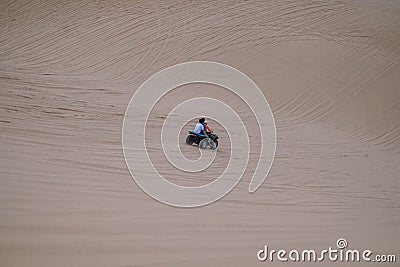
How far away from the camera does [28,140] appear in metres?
6.37

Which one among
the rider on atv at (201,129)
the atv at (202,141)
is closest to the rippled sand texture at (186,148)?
the atv at (202,141)

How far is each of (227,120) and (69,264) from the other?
7230 mm

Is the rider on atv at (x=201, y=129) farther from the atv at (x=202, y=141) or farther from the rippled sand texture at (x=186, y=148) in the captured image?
the rippled sand texture at (x=186, y=148)

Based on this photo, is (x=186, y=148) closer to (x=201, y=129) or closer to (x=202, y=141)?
(x=202, y=141)

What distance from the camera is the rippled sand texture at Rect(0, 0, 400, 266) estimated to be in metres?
4.30

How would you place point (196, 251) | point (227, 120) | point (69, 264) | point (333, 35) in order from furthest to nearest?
point (333, 35)
point (227, 120)
point (196, 251)
point (69, 264)

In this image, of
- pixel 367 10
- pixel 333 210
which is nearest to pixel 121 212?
pixel 333 210

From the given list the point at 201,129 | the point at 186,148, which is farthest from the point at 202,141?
the point at 186,148

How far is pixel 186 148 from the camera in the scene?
794 centimetres

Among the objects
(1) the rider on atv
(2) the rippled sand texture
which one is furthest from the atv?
(2) the rippled sand texture

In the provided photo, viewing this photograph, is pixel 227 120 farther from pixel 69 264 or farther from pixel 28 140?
pixel 69 264

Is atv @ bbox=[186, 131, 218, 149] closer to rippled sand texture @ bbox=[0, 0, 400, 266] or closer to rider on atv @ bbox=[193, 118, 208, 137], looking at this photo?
rider on atv @ bbox=[193, 118, 208, 137]

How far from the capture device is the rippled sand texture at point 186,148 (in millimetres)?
4299

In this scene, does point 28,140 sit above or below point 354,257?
above
